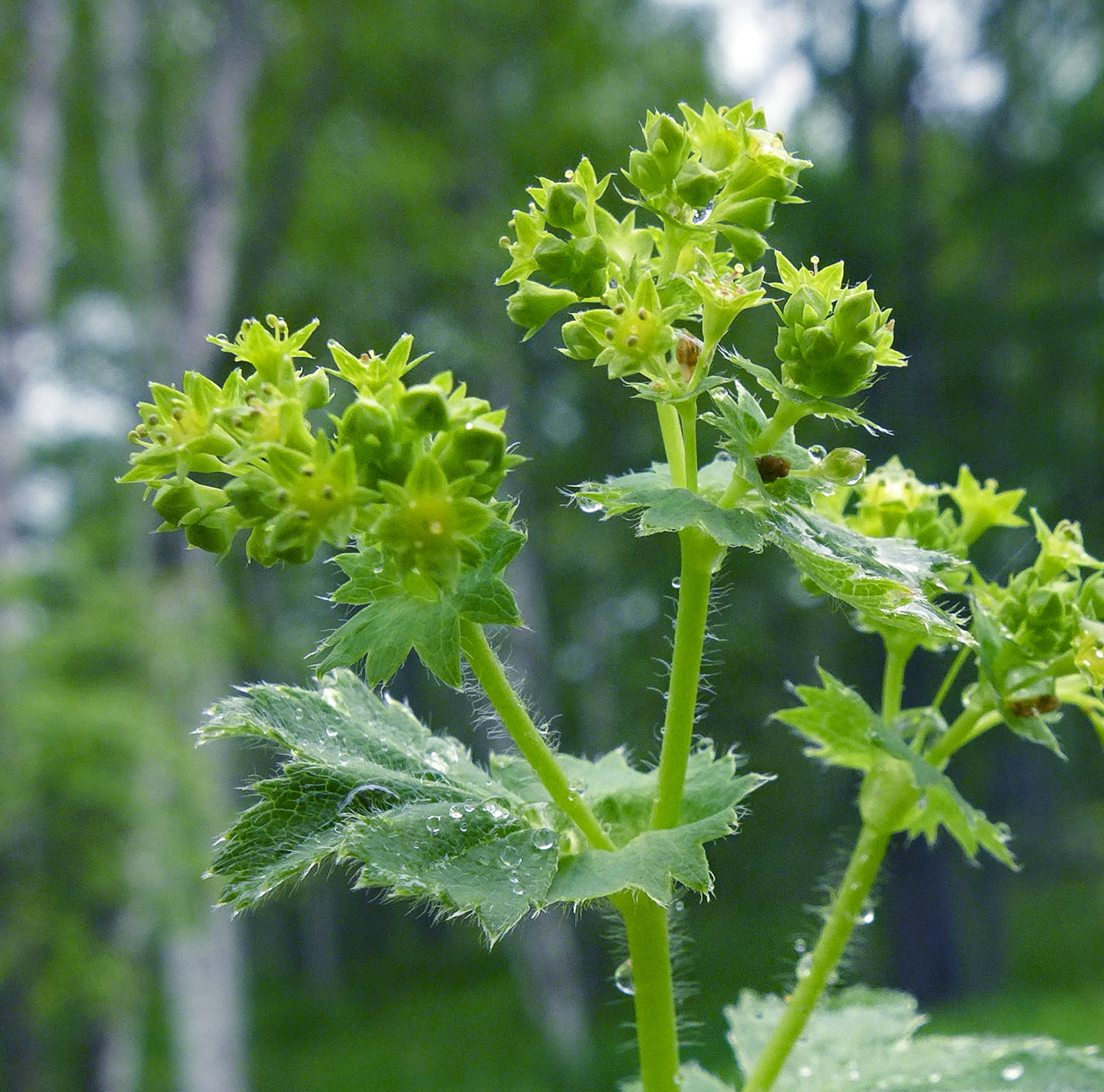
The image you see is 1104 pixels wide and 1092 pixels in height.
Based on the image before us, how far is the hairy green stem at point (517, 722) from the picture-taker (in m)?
0.81

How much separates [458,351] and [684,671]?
1268cm

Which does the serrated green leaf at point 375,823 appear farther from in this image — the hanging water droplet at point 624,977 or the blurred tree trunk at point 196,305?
the blurred tree trunk at point 196,305

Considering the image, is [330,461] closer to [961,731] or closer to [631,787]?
[631,787]

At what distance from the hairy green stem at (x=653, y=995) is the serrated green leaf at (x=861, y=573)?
27cm

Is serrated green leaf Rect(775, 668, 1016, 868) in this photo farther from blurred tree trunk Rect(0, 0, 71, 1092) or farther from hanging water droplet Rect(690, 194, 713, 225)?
blurred tree trunk Rect(0, 0, 71, 1092)

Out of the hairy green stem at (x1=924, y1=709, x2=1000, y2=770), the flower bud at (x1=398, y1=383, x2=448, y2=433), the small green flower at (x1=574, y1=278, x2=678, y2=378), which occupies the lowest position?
the hairy green stem at (x1=924, y1=709, x2=1000, y2=770)

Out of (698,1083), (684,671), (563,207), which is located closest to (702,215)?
(563,207)

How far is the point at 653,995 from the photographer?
2.75 ft

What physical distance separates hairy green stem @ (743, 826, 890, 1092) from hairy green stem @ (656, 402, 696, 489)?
357 mm

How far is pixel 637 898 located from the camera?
0.83m

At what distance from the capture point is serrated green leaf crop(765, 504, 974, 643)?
31.1 inches

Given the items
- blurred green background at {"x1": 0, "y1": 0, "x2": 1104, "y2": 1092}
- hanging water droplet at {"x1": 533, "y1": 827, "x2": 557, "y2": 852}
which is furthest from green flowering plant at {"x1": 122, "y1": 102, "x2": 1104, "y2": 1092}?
blurred green background at {"x1": 0, "y1": 0, "x2": 1104, "y2": 1092}

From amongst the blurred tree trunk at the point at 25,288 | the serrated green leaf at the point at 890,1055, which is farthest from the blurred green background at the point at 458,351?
the serrated green leaf at the point at 890,1055

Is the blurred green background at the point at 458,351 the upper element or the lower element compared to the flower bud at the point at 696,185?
upper
